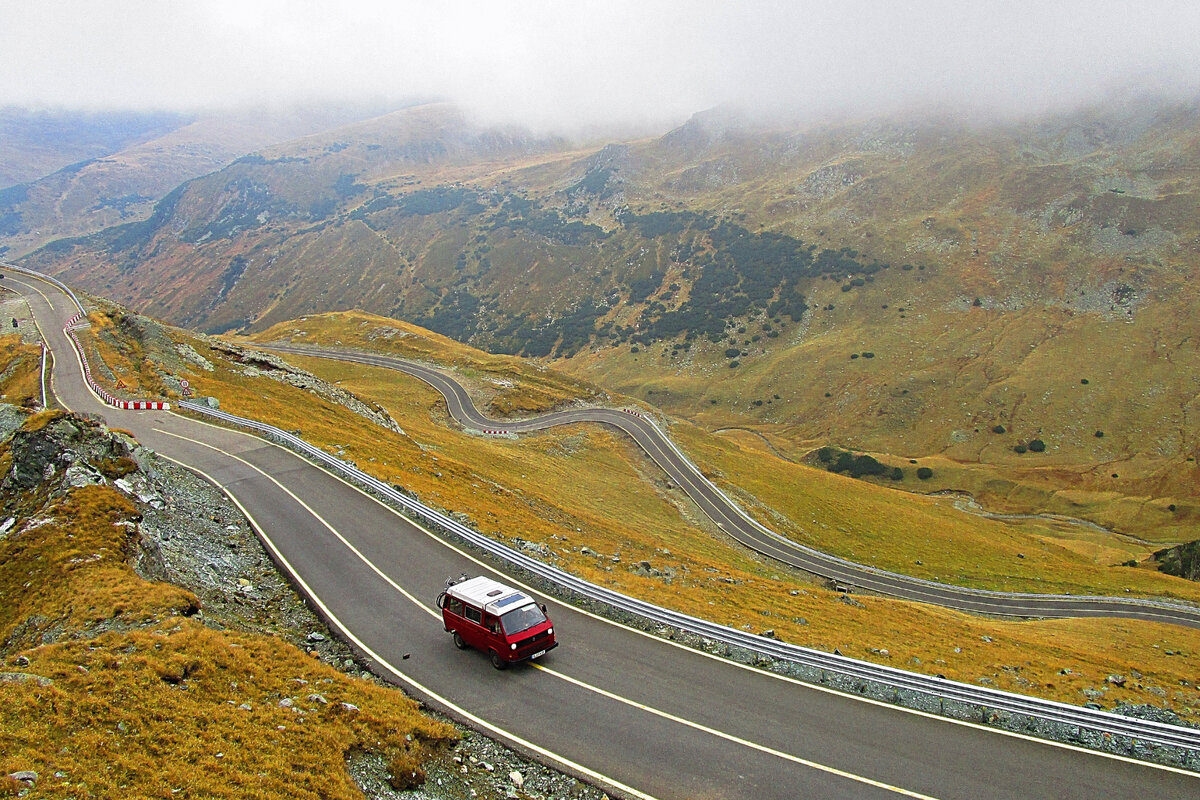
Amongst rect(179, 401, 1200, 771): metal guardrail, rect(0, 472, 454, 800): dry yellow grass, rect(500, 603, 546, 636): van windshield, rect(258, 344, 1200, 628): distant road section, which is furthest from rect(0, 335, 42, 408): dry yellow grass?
rect(258, 344, 1200, 628): distant road section

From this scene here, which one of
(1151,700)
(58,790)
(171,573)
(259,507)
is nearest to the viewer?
(58,790)

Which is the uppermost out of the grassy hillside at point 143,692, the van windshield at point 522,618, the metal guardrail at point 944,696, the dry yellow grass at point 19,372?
the dry yellow grass at point 19,372

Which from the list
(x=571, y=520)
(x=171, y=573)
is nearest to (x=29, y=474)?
(x=171, y=573)

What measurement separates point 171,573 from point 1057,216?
709ft

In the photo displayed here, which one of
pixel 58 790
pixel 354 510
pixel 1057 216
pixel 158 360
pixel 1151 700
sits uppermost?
pixel 1057 216

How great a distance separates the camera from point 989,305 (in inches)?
5896

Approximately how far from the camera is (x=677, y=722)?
631 inches

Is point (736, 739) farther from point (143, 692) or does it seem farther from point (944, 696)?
point (143, 692)

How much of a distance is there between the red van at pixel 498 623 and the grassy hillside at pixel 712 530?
253 inches

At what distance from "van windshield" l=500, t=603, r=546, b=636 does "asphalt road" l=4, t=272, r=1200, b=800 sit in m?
1.49

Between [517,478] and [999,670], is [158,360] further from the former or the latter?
[999,670]

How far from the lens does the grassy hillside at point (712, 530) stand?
24531 millimetres

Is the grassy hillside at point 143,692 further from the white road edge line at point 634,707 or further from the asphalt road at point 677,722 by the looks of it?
the asphalt road at point 677,722

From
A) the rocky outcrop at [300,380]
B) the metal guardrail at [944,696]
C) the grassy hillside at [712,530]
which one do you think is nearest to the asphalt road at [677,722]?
the metal guardrail at [944,696]
